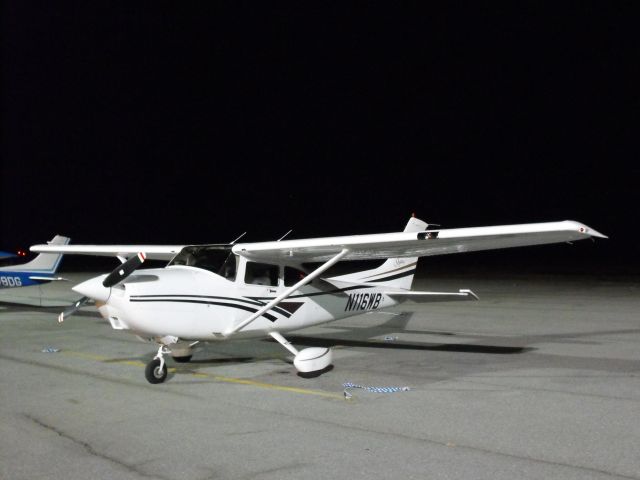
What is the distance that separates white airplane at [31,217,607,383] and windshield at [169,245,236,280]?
0.01 metres

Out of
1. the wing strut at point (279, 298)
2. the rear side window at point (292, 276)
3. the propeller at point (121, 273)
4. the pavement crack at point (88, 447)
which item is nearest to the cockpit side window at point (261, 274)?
the rear side window at point (292, 276)

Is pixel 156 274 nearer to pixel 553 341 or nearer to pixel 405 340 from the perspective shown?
pixel 405 340

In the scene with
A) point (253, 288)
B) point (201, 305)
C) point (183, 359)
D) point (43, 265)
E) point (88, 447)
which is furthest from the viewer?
point (43, 265)

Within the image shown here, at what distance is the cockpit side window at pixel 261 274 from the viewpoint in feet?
30.9

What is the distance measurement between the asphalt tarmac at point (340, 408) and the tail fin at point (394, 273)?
1.09 meters

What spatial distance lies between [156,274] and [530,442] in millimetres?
5093

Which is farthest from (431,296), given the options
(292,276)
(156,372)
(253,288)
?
(156,372)

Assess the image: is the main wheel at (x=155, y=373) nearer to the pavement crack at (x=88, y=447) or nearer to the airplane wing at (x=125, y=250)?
the pavement crack at (x=88, y=447)

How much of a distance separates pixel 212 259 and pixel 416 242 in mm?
2896

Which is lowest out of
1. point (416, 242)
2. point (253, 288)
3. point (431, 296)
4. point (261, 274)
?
point (431, 296)

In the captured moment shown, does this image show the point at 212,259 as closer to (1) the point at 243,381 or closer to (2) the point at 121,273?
(2) the point at 121,273

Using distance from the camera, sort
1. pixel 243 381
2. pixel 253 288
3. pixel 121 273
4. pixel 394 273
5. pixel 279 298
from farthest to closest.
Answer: pixel 394 273 < pixel 253 288 < pixel 279 298 < pixel 243 381 < pixel 121 273

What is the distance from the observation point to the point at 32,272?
19.8 m

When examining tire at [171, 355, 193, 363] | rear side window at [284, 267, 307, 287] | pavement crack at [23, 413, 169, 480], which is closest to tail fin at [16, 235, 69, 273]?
tire at [171, 355, 193, 363]
